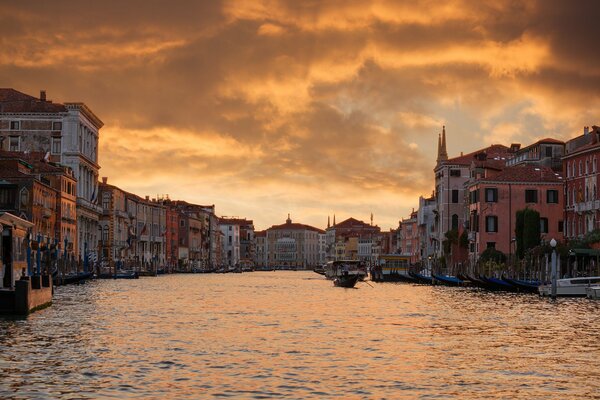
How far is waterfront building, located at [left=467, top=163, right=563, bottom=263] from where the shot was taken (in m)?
82.8

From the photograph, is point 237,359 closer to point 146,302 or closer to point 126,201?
point 146,302

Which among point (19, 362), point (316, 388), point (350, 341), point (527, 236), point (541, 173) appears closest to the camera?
point (316, 388)

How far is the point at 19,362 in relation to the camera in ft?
69.7

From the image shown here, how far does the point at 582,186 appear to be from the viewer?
236 feet

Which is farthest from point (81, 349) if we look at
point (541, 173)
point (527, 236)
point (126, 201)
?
point (126, 201)

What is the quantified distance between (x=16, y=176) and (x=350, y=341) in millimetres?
52312

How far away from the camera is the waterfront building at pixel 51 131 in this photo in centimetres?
9800

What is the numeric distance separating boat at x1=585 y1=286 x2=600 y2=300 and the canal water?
1074 cm

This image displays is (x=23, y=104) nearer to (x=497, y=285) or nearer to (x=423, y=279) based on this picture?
(x=423, y=279)

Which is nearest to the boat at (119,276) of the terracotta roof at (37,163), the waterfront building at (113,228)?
the waterfront building at (113,228)

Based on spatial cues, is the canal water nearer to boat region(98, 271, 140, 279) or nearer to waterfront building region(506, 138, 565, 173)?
waterfront building region(506, 138, 565, 173)

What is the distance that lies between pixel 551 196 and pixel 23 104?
5152 centimetres

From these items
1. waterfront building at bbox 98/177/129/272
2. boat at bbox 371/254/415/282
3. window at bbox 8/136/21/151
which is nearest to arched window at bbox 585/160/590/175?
boat at bbox 371/254/415/282

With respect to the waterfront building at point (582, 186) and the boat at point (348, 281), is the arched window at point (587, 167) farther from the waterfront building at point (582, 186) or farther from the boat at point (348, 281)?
the boat at point (348, 281)
